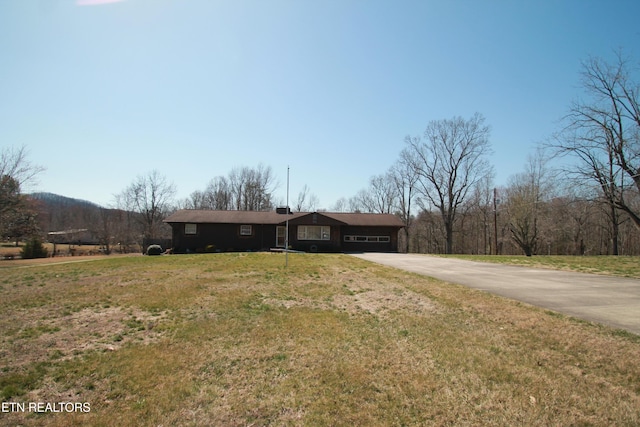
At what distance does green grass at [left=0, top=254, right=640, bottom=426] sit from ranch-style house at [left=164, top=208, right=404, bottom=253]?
2157 centimetres

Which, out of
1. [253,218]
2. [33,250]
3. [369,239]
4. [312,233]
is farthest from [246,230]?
[33,250]

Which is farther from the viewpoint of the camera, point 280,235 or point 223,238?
point 280,235

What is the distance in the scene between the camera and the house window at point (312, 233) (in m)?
29.5

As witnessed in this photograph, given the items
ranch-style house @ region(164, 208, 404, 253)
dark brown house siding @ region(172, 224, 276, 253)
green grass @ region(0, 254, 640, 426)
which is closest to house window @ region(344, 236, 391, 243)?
ranch-style house @ region(164, 208, 404, 253)

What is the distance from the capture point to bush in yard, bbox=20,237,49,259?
2884 cm

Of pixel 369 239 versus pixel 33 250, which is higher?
pixel 369 239

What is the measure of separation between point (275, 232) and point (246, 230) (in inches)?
109

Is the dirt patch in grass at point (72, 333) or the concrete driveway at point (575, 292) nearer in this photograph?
the dirt patch in grass at point (72, 333)

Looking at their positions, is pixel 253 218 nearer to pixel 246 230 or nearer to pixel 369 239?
pixel 246 230

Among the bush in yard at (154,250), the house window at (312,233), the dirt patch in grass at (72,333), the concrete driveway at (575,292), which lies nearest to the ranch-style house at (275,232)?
the house window at (312,233)

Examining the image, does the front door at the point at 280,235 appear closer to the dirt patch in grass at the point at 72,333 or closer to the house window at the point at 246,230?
the house window at the point at 246,230

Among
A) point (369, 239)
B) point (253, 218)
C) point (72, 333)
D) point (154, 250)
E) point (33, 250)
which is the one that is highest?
point (253, 218)

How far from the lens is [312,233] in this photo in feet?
97.1

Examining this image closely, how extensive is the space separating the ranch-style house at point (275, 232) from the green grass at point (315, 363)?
70.8ft
